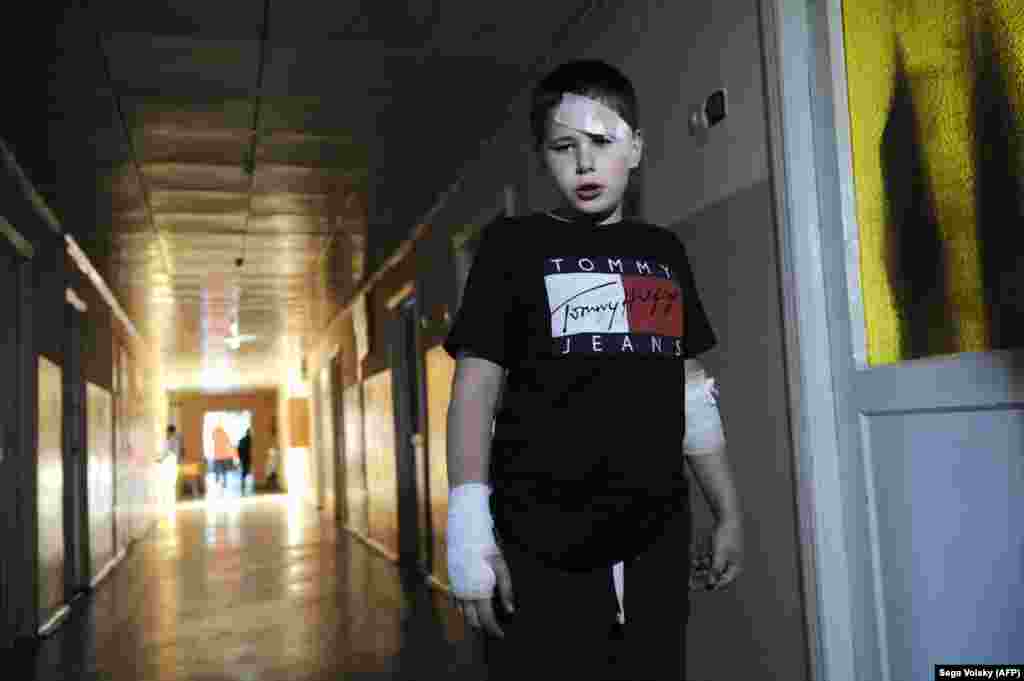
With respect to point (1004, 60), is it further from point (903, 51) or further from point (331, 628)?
point (331, 628)

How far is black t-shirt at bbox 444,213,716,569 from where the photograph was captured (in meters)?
1.08

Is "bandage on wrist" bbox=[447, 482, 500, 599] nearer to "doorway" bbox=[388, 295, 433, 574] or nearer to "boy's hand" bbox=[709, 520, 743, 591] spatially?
"boy's hand" bbox=[709, 520, 743, 591]

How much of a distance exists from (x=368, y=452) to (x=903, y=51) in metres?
7.05

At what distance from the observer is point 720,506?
4.07 feet

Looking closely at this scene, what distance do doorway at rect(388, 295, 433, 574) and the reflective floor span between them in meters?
0.25

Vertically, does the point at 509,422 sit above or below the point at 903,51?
below

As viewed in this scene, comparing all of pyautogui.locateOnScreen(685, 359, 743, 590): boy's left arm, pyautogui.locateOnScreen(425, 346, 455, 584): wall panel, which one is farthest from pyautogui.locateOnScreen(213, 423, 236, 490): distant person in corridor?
pyautogui.locateOnScreen(685, 359, 743, 590): boy's left arm

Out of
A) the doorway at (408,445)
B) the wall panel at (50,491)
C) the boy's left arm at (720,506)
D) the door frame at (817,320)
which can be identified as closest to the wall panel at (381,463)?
the doorway at (408,445)

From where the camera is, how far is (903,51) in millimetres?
1744

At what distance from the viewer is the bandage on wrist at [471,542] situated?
3.45ft

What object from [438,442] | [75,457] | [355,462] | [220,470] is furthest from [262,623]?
[220,470]

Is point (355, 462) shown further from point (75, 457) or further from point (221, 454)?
point (221, 454)

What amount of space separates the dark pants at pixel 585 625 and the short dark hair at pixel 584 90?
561 mm

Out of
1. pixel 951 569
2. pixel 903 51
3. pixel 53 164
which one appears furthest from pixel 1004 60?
pixel 53 164
